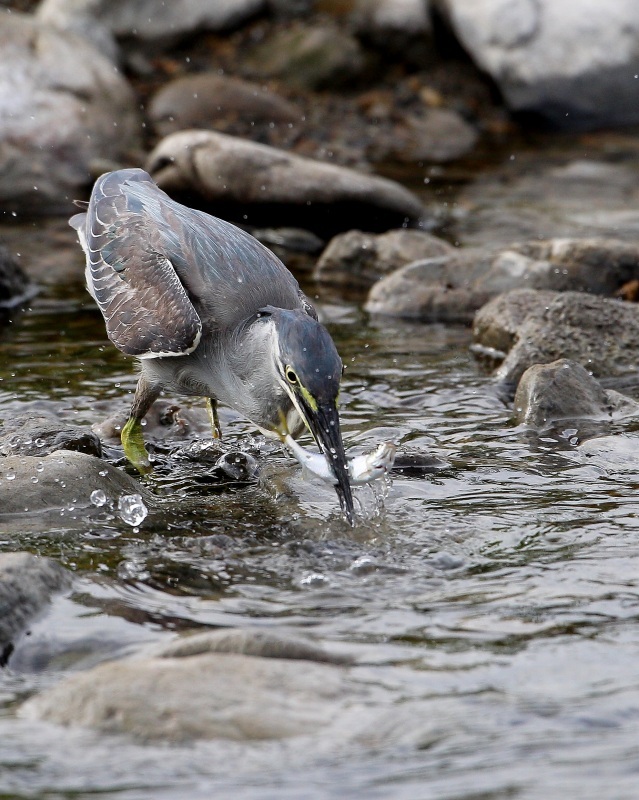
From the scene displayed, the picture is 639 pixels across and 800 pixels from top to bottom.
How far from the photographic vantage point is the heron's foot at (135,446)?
22.2 feet

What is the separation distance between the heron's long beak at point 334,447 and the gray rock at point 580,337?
2.84 meters

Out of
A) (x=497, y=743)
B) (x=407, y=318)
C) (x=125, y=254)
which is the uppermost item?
(x=125, y=254)

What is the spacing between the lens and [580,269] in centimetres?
976

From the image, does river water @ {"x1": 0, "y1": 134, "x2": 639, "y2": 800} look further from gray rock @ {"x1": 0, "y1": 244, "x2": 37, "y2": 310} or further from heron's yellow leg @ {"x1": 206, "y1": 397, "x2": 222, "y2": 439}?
gray rock @ {"x1": 0, "y1": 244, "x2": 37, "y2": 310}

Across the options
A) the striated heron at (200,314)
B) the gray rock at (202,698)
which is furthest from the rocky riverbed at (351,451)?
the striated heron at (200,314)

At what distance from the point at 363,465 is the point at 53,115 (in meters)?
8.87

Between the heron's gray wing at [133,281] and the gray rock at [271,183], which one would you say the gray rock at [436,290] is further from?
the heron's gray wing at [133,281]

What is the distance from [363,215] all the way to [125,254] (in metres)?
4.87

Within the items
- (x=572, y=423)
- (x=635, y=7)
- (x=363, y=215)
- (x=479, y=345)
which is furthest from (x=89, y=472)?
(x=635, y=7)

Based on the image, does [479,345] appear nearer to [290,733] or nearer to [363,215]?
[363,215]

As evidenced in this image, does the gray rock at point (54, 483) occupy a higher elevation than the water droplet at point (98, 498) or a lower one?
higher

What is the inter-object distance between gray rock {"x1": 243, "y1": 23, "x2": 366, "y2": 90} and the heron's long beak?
37.5ft

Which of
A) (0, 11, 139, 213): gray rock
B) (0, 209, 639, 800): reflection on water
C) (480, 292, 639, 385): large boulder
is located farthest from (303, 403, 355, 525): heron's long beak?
(0, 11, 139, 213): gray rock

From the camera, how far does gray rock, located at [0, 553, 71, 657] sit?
4.57 metres
